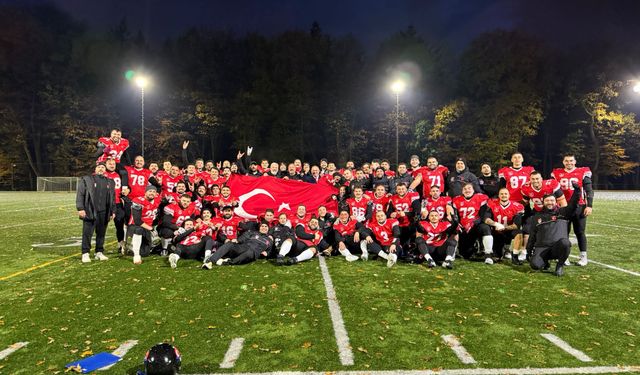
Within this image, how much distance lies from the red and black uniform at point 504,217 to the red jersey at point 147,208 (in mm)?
6506

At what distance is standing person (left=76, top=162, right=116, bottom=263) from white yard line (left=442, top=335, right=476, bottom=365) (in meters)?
6.60

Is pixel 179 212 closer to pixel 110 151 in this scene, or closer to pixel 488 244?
pixel 110 151

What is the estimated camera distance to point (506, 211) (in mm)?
7941

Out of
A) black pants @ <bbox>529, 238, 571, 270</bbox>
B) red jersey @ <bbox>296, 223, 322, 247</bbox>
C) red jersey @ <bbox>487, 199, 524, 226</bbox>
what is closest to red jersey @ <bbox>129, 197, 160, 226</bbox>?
red jersey @ <bbox>296, 223, 322, 247</bbox>

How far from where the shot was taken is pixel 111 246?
9617 millimetres

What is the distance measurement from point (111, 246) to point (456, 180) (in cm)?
785

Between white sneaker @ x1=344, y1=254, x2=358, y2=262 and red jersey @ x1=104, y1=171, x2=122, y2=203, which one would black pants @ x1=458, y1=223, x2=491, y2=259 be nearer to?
white sneaker @ x1=344, y1=254, x2=358, y2=262

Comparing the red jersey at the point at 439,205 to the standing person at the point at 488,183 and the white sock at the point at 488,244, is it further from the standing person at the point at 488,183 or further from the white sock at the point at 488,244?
the standing person at the point at 488,183

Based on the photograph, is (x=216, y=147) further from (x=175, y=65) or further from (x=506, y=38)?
(x=506, y=38)

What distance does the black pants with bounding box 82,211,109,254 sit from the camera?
7.88 m

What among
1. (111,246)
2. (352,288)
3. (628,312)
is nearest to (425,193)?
(352,288)

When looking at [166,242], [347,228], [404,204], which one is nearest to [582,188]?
[404,204]

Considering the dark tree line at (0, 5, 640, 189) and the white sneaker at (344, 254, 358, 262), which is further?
the dark tree line at (0, 5, 640, 189)

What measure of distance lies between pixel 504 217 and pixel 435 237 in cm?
139
